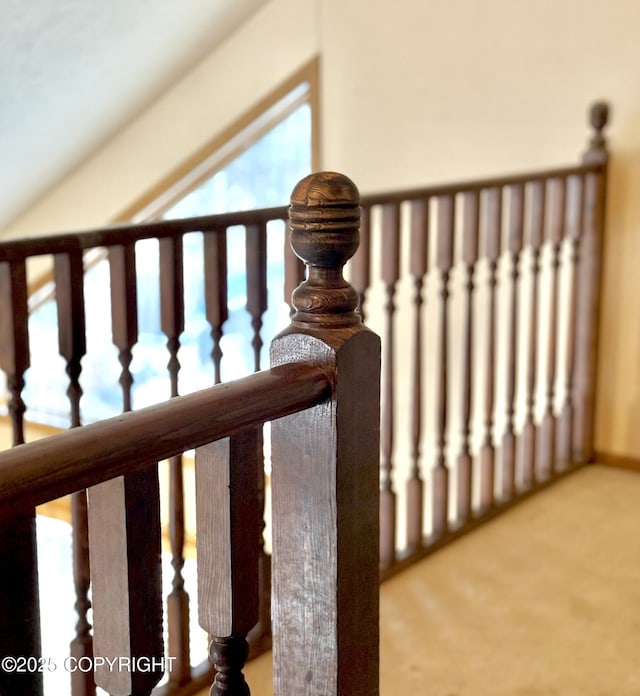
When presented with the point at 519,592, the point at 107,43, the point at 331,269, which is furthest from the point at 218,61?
the point at 331,269

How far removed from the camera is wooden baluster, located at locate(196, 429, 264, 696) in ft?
2.96

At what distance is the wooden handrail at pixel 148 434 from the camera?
0.68m

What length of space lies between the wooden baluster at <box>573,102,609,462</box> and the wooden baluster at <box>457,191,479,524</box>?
0.63 m

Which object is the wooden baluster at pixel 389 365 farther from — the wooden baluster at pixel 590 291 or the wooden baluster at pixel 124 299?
the wooden baluster at pixel 590 291

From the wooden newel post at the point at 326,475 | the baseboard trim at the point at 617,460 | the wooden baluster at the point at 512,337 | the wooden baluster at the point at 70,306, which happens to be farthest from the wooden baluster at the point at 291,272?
the baseboard trim at the point at 617,460

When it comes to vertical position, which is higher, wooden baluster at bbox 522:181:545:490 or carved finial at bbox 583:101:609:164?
carved finial at bbox 583:101:609:164

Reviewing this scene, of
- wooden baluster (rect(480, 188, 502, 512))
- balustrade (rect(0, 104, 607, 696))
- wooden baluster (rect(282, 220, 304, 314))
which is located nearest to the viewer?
balustrade (rect(0, 104, 607, 696))

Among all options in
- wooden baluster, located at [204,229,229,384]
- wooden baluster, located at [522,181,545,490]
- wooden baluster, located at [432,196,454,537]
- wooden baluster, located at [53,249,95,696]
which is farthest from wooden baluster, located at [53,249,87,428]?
wooden baluster, located at [522,181,545,490]

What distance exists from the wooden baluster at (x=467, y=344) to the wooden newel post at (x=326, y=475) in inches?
68.1

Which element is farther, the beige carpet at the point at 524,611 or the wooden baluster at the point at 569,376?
the wooden baluster at the point at 569,376

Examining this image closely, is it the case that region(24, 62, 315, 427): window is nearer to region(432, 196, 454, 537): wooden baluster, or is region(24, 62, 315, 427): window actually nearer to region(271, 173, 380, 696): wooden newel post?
region(432, 196, 454, 537): wooden baluster

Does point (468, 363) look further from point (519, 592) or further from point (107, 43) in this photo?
point (107, 43)

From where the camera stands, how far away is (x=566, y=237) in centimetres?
Result: 324

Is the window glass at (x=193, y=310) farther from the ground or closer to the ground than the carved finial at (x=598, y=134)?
closer to the ground
